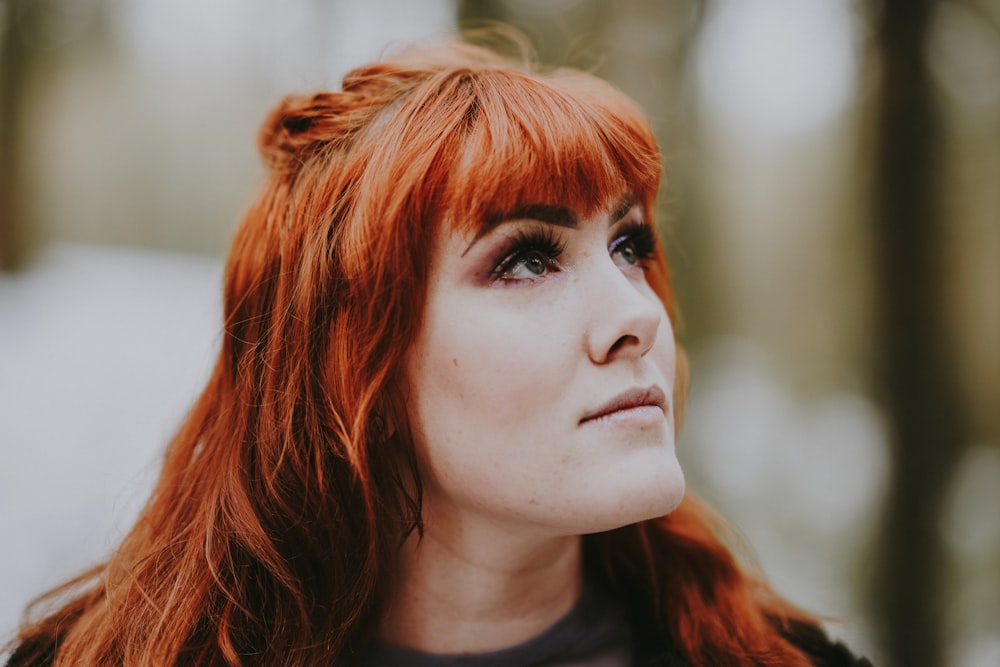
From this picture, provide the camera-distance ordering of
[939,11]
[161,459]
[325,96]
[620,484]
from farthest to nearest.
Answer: [939,11] → [161,459] → [325,96] → [620,484]

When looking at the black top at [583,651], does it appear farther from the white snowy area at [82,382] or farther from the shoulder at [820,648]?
the white snowy area at [82,382]

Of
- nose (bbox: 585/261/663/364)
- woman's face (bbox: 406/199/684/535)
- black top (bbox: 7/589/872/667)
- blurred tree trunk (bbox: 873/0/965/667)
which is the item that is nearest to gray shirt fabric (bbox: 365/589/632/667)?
black top (bbox: 7/589/872/667)

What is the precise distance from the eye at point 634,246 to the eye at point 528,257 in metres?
0.14

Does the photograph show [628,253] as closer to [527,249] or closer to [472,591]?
[527,249]

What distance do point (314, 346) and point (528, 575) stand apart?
570 mm

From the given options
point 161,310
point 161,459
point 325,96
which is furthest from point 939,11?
point 161,310

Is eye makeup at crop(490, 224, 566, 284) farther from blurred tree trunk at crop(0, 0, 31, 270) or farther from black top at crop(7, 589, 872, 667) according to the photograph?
blurred tree trunk at crop(0, 0, 31, 270)

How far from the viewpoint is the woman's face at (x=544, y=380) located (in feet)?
3.83

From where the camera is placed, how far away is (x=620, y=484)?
3.79 feet

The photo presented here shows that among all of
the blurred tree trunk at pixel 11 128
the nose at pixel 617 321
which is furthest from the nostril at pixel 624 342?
the blurred tree trunk at pixel 11 128

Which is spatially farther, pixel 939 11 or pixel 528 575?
pixel 939 11

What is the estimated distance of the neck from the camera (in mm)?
1349

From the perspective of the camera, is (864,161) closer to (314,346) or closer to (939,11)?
(939,11)

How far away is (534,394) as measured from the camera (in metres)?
1.18
